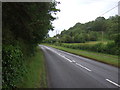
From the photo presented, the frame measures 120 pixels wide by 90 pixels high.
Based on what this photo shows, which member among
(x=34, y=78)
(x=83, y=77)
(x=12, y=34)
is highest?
(x=12, y=34)

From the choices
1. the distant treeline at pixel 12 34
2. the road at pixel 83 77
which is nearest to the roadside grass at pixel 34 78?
the road at pixel 83 77

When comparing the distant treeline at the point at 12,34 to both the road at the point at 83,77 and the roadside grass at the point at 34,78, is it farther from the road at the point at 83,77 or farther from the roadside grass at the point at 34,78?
the road at the point at 83,77

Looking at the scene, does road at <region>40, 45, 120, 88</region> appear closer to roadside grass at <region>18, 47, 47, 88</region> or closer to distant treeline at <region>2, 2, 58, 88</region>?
roadside grass at <region>18, 47, 47, 88</region>

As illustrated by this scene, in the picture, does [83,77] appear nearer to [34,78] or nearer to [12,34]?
[34,78]

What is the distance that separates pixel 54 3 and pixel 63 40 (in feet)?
300

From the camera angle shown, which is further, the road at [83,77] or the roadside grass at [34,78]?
the road at [83,77]

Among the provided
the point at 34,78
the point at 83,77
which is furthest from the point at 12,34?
the point at 83,77

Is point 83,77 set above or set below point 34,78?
below

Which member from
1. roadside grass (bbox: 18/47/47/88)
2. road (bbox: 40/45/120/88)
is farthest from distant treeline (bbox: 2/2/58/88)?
road (bbox: 40/45/120/88)

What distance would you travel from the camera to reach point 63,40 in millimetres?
109562

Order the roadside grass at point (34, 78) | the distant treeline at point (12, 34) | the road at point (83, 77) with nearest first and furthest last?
the distant treeline at point (12, 34) < the roadside grass at point (34, 78) < the road at point (83, 77)

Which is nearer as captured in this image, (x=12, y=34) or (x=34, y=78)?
(x=34, y=78)

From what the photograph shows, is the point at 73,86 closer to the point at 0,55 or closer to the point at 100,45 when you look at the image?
the point at 0,55

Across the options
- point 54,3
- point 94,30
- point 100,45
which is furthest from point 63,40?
point 54,3
